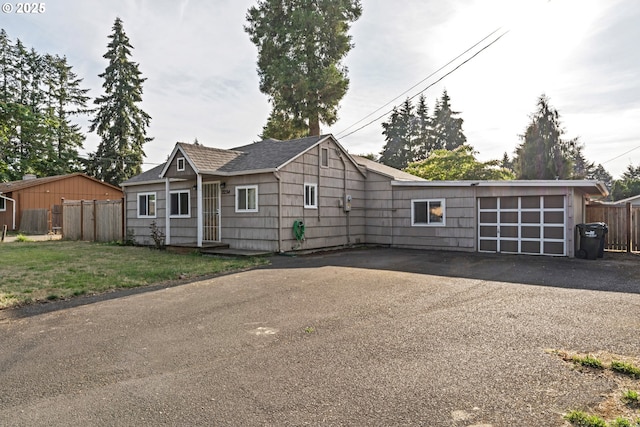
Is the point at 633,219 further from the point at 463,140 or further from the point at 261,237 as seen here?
the point at 463,140

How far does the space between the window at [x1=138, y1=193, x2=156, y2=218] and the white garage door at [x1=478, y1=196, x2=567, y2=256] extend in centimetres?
1274

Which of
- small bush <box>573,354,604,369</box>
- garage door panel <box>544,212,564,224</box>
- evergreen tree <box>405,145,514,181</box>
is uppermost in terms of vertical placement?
evergreen tree <box>405,145,514,181</box>

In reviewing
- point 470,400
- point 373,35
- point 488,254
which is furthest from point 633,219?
point 470,400

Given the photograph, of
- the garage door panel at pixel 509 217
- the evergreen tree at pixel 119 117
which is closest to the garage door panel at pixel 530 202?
the garage door panel at pixel 509 217

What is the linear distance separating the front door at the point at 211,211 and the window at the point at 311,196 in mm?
3204

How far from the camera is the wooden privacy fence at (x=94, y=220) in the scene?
720 inches

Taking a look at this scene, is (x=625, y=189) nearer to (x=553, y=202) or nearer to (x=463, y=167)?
(x=463, y=167)

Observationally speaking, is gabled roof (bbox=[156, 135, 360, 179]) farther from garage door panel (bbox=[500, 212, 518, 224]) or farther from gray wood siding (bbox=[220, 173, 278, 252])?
garage door panel (bbox=[500, 212, 518, 224])

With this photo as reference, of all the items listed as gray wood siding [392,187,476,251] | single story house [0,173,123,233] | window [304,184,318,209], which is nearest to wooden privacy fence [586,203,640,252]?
gray wood siding [392,187,476,251]

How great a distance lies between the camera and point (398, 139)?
47.6m

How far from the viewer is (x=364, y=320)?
5.34 metres

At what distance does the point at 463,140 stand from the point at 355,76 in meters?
25.5

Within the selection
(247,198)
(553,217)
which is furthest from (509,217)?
(247,198)

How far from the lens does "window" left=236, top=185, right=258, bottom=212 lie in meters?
13.4
